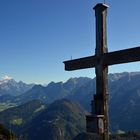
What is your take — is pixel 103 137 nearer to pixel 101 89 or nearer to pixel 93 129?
pixel 93 129

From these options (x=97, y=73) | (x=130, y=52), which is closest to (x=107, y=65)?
(x=97, y=73)

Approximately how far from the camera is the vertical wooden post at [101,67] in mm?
6676

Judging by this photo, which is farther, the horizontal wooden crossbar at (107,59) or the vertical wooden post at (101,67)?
the vertical wooden post at (101,67)

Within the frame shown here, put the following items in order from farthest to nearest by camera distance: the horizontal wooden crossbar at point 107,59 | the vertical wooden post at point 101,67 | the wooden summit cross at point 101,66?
1. the vertical wooden post at point 101,67
2. the wooden summit cross at point 101,66
3. the horizontal wooden crossbar at point 107,59

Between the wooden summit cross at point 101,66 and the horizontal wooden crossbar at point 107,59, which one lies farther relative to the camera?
the wooden summit cross at point 101,66

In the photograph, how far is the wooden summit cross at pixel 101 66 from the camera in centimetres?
650

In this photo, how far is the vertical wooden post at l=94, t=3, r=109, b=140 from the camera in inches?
263

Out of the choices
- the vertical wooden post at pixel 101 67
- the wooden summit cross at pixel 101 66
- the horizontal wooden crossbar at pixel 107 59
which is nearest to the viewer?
the horizontal wooden crossbar at pixel 107 59

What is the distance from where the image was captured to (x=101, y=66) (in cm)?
691

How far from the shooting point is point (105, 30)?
22.5 feet

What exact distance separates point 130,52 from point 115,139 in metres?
156

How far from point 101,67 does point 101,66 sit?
0.07 feet

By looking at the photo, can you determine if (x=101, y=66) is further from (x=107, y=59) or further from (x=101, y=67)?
(x=107, y=59)

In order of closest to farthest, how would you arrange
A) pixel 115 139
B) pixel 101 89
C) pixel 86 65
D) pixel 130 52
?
pixel 130 52 < pixel 101 89 < pixel 86 65 < pixel 115 139
